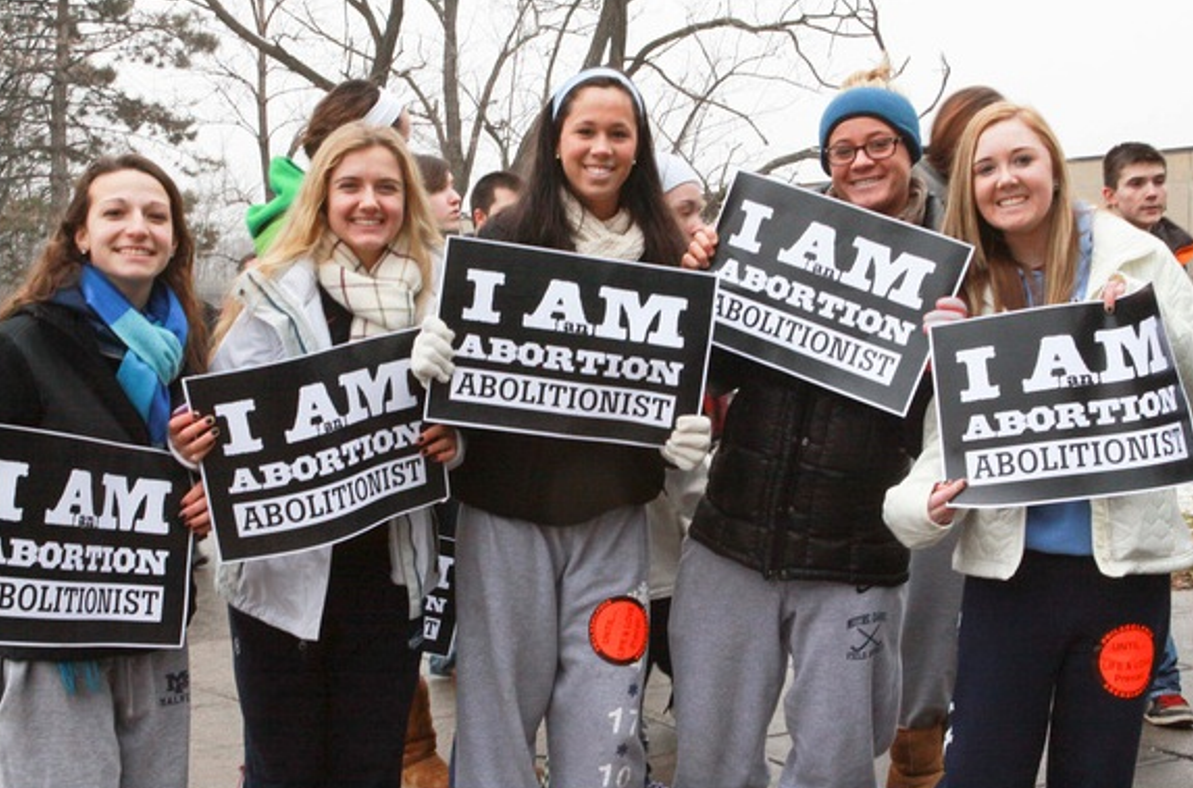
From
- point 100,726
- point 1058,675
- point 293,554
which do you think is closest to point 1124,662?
point 1058,675

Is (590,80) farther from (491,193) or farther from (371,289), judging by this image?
(491,193)

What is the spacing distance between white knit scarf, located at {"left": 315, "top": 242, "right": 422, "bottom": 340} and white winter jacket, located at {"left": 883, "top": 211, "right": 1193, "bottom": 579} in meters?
1.35

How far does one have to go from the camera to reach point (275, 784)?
3.66m

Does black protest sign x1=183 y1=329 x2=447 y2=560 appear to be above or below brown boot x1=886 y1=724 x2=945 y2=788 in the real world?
above

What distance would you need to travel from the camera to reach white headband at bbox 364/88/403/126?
463 cm

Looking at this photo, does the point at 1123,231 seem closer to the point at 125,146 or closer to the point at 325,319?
the point at 325,319

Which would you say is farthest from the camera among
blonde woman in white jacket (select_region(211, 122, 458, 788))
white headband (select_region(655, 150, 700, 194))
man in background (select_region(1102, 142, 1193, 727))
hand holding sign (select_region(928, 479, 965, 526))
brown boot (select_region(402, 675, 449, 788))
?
man in background (select_region(1102, 142, 1193, 727))

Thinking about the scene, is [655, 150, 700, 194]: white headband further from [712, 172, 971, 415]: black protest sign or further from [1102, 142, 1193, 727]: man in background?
[1102, 142, 1193, 727]: man in background

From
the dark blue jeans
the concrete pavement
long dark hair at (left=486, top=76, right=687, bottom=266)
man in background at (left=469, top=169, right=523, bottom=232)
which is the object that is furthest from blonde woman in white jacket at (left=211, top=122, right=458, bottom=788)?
man in background at (left=469, top=169, right=523, bottom=232)

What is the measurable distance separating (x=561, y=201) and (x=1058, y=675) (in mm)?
1734

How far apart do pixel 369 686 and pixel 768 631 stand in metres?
1.04

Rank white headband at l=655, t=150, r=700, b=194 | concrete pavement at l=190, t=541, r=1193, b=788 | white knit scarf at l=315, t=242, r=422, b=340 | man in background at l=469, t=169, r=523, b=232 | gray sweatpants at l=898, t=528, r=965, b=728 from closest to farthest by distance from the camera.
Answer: white knit scarf at l=315, t=242, r=422, b=340 → gray sweatpants at l=898, t=528, r=965, b=728 → concrete pavement at l=190, t=541, r=1193, b=788 → white headband at l=655, t=150, r=700, b=194 → man in background at l=469, t=169, r=523, b=232

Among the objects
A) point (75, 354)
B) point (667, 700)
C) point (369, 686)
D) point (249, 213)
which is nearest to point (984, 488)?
point (369, 686)

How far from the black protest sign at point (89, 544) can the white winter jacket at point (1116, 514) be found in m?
1.78
